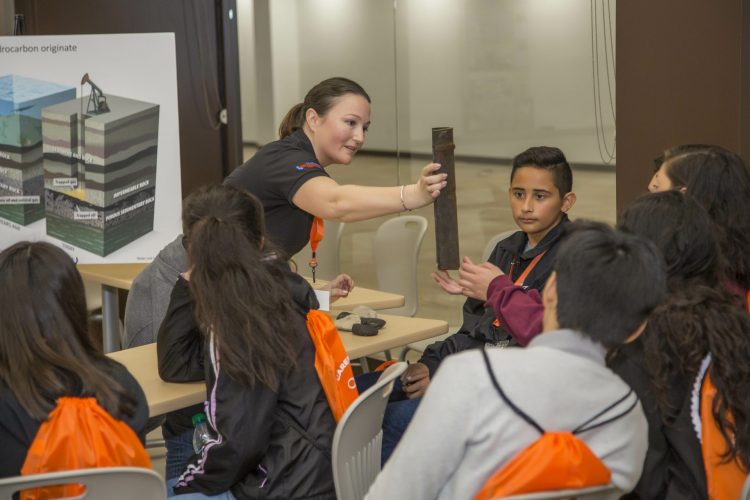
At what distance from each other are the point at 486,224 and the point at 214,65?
2.02 meters

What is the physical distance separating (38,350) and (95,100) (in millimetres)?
2506

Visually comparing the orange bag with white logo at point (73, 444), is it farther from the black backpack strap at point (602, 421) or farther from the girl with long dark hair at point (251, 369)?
the black backpack strap at point (602, 421)

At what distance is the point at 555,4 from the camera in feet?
17.5

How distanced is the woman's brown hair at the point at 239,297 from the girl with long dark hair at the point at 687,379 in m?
0.77

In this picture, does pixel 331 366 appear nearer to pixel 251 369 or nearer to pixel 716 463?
pixel 251 369

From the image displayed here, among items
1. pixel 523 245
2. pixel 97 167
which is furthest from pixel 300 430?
pixel 97 167

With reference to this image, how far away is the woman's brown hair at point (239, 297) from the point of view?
2137mm

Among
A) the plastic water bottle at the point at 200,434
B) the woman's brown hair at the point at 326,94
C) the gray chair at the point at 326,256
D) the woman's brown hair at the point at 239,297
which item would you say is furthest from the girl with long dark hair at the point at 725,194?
the gray chair at the point at 326,256

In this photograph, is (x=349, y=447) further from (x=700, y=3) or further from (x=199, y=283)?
(x=700, y=3)

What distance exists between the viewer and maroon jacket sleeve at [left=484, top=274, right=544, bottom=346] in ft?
8.38

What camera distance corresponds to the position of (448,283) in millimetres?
2799

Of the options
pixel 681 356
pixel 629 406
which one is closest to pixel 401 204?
pixel 681 356

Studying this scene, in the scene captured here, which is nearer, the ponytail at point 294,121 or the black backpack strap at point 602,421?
the black backpack strap at point 602,421

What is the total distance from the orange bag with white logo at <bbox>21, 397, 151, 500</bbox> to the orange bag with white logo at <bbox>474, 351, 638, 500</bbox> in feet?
2.49
